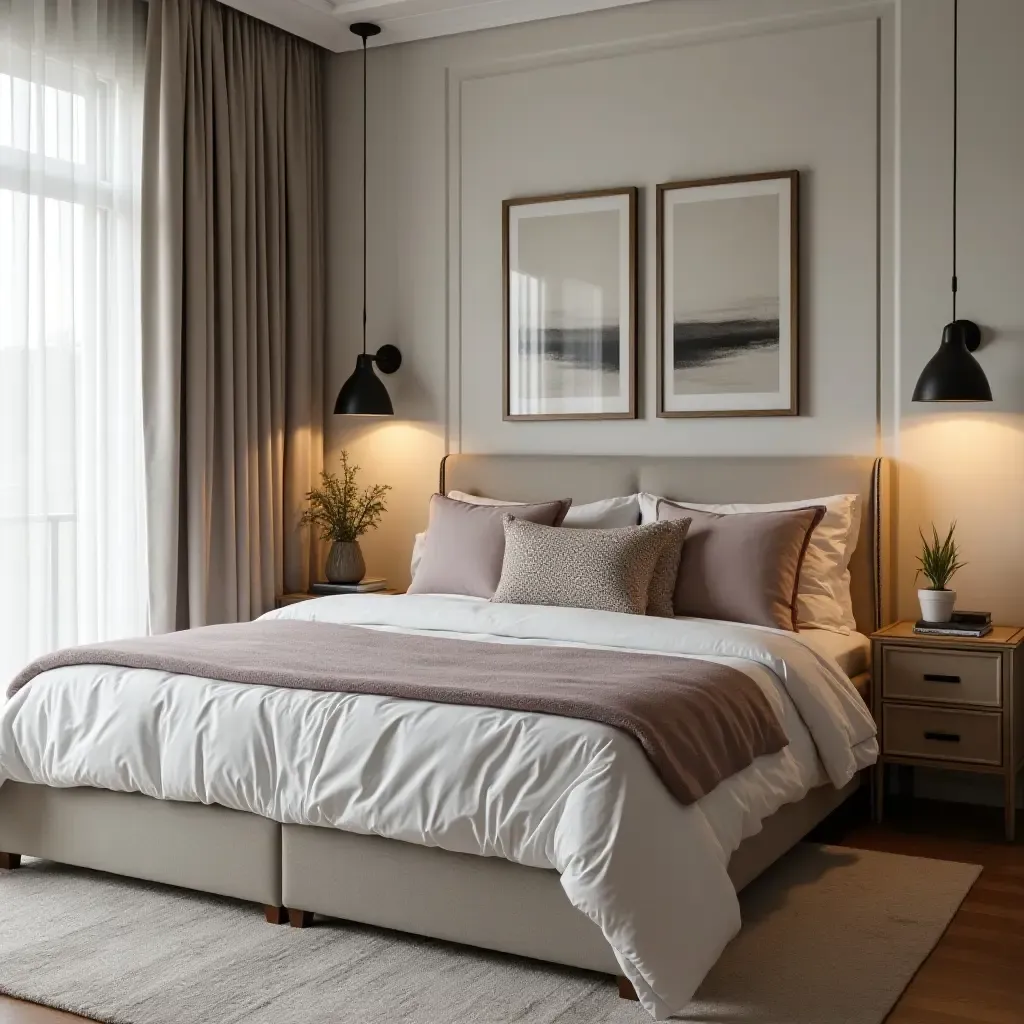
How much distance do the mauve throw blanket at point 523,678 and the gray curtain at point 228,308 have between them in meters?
1.08

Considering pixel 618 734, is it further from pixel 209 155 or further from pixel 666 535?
pixel 209 155

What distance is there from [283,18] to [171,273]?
3.81 feet

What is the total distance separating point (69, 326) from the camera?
14.2ft

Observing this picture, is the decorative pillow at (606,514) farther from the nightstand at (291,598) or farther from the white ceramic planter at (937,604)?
the white ceramic planter at (937,604)

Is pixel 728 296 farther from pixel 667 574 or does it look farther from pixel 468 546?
pixel 468 546

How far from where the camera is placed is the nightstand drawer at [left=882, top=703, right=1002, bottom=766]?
386cm

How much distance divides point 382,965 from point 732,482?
2.25m

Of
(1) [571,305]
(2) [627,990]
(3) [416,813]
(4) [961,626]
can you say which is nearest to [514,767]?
(3) [416,813]

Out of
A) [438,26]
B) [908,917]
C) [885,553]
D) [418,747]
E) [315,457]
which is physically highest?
[438,26]

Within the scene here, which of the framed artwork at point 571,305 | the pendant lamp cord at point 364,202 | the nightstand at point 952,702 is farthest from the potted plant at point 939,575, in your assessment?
the pendant lamp cord at point 364,202

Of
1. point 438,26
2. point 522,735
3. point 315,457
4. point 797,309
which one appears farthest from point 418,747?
point 438,26

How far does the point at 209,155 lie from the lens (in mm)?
4758

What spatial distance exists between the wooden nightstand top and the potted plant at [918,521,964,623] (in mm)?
99

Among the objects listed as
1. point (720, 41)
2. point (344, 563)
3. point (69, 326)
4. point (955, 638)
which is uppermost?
point (720, 41)
